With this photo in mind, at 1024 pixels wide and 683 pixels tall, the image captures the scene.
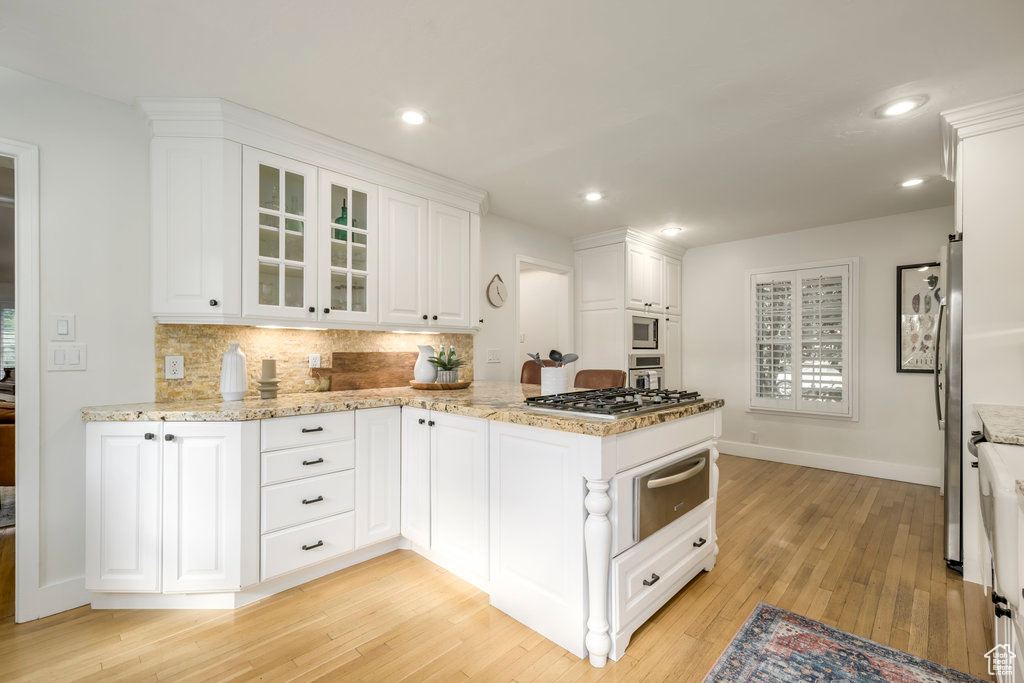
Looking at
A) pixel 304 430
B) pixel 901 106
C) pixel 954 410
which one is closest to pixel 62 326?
pixel 304 430

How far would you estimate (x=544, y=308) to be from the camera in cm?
585

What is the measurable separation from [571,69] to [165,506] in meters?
2.66

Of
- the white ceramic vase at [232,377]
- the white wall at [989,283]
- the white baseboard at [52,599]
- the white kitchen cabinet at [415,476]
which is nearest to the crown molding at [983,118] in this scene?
the white wall at [989,283]

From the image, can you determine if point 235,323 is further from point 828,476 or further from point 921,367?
Answer: point 921,367

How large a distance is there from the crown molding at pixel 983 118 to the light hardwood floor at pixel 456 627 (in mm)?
2357

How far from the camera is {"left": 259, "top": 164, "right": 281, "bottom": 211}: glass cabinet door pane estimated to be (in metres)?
2.47

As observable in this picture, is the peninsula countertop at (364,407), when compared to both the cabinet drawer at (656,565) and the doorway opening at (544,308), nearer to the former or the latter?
the cabinet drawer at (656,565)

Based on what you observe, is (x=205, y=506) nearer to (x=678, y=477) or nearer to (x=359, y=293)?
(x=359, y=293)

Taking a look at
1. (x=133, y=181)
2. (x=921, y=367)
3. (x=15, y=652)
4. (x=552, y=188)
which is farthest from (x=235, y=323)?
(x=921, y=367)

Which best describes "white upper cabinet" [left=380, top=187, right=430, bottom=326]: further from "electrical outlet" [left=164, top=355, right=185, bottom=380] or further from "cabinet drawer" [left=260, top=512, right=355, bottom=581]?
"cabinet drawer" [left=260, top=512, right=355, bottom=581]

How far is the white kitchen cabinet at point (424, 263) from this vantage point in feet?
9.78

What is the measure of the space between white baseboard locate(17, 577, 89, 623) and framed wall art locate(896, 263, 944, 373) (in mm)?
6072

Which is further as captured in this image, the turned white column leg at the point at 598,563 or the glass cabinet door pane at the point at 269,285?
the glass cabinet door pane at the point at 269,285

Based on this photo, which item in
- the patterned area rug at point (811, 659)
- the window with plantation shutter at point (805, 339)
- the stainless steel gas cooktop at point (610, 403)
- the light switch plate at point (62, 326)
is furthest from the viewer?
the window with plantation shutter at point (805, 339)
